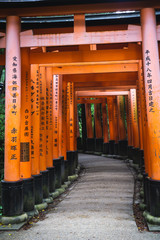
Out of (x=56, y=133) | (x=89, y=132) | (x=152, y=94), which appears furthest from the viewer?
(x=89, y=132)

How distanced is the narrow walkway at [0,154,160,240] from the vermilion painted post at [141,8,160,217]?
2.55ft

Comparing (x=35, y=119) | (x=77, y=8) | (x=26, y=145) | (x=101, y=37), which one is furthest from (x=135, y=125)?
(x=77, y=8)

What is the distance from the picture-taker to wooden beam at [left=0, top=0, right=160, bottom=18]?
195 inches

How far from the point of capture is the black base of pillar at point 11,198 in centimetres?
484

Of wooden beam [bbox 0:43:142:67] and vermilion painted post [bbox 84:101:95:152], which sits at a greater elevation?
wooden beam [bbox 0:43:142:67]

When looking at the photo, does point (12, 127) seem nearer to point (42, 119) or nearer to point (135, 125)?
point (42, 119)

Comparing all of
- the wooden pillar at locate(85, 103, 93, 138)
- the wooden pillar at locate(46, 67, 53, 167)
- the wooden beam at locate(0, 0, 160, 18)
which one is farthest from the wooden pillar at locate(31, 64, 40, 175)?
the wooden pillar at locate(85, 103, 93, 138)

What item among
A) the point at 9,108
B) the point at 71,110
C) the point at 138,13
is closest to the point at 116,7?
the point at 138,13

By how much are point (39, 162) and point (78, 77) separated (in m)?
4.59

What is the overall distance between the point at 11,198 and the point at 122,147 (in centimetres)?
1178

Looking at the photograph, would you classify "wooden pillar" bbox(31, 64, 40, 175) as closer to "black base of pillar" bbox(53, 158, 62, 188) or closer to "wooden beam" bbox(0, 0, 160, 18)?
"wooden beam" bbox(0, 0, 160, 18)

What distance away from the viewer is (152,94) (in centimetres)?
473

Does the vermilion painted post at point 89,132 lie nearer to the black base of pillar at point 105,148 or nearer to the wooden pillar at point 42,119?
the black base of pillar at point 105,148

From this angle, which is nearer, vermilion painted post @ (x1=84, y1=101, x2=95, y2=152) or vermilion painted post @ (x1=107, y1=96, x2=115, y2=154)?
vermilion painted post @ (x1=107, y1=96, x2=115, y2=154)
